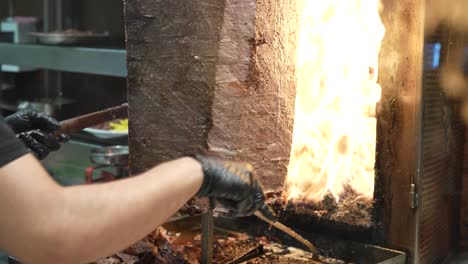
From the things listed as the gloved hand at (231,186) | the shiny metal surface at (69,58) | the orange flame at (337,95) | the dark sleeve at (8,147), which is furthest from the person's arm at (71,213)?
the shiny metal surface at (69,58)

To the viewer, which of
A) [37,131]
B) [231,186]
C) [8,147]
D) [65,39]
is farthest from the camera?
[65,39]

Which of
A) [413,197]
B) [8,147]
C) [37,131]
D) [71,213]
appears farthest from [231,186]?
[37,131]

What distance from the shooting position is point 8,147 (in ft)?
4.89

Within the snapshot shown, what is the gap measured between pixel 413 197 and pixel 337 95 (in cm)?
56

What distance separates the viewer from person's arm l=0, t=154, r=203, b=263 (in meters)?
1.46

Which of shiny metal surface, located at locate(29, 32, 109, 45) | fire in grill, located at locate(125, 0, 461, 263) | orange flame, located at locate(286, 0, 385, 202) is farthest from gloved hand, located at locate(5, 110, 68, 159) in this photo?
shiny metal surface, located at locate(29, 32, 109, 45)

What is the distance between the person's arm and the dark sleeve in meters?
0.01

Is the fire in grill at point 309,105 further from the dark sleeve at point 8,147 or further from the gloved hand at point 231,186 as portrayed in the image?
the dark sleeve at point 8,147

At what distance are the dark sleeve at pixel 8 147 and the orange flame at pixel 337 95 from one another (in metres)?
1.48

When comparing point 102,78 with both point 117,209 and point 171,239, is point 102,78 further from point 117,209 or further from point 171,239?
point 117,209

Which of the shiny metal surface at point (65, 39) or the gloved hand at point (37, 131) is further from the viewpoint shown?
the shiny metal surface at point (65, 39)

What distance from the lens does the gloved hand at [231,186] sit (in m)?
1.82

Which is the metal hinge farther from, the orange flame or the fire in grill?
the orange flame

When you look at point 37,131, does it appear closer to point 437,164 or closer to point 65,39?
point 437,164
